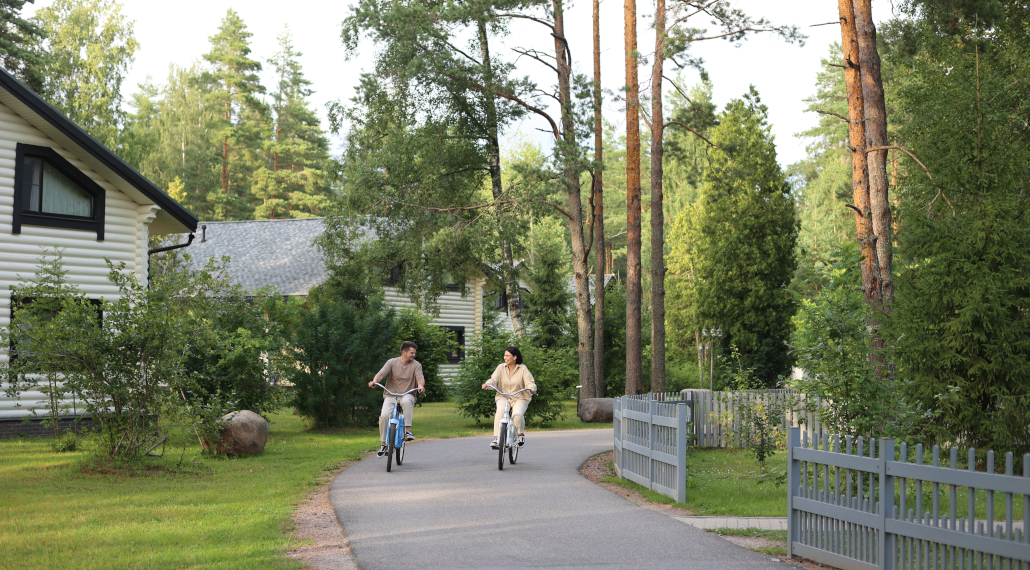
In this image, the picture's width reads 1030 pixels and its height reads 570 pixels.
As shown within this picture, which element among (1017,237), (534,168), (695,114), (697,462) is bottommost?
(697,462)

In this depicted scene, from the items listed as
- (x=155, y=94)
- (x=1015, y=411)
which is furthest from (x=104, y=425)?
(x=155, y=94)

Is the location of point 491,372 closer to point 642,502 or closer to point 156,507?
point 642,502

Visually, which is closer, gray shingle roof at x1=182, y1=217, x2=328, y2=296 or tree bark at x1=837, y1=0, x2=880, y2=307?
tree bark at x1=837, y1=0, x2=880, y2=307

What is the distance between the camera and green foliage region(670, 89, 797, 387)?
1342 inches

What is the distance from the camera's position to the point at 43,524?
852 centimetres

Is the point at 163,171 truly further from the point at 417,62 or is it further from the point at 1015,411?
the point at 1015,411

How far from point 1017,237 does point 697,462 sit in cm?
639

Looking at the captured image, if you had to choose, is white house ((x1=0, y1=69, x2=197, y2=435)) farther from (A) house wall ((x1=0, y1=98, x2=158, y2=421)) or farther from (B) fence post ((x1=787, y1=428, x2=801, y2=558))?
(B) fence post ((x1=787, y1=428, x2=801, y2=558))

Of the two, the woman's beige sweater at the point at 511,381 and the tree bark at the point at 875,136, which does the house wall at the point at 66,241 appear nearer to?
the woman's beige sweater at the point at 511,381

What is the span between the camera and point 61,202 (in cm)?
1880

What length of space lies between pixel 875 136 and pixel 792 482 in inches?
378

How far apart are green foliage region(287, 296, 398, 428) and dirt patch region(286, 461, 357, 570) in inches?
386

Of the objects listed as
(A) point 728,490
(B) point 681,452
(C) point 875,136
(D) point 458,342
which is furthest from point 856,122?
(D) point 458,342

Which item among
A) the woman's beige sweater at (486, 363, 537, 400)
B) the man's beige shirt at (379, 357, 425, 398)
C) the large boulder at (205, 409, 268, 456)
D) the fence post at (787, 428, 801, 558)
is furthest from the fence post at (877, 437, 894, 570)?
Answer: the large boulder at (205, 409, 268, 456)
